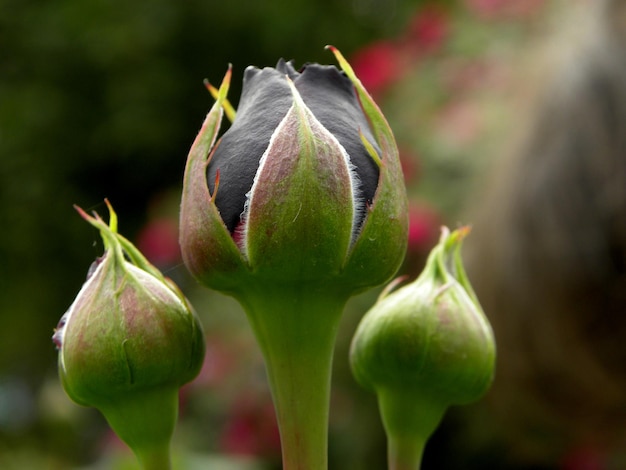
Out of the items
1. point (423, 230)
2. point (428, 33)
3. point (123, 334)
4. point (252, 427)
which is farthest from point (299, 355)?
point (428, 33)

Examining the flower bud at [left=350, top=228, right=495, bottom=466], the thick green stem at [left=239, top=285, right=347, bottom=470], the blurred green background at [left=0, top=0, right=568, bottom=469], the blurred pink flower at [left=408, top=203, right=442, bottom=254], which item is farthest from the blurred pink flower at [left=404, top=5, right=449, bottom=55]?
the thick green stem at [left=239, top=285, right=347, bottom=470]

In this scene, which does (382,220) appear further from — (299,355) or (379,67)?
(379,67)

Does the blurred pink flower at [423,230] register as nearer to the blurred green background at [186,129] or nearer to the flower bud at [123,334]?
the blurred green background at [186,129]

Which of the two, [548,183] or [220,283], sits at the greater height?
[220,283]

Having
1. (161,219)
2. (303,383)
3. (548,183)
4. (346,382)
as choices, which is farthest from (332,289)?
(161,219)

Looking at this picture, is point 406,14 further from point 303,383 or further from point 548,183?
point 303,383

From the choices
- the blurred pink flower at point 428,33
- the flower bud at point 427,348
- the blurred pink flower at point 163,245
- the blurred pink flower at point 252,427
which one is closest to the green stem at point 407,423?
the flower bud at point 427,348
